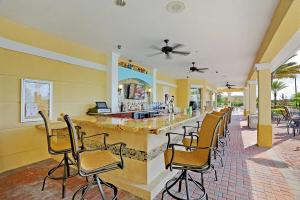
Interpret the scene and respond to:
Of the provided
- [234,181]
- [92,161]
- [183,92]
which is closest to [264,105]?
[234,181]

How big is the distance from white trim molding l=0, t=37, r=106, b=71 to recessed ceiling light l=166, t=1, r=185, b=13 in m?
2.71

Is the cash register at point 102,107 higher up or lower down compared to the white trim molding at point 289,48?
lower down

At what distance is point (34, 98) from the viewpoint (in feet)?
11.8

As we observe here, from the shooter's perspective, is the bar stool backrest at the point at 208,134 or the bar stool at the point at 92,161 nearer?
the bar stool at the point at 92,161

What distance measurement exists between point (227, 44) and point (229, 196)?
3.68 metres

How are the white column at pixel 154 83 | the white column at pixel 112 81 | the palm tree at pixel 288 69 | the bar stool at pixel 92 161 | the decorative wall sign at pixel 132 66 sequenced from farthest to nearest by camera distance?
1. the palm tree at pixel 288 69
2. the white column at pixel 154 83
3. the decorative wall sign at pixel 132 66
4. the white column at pixel 112 81
5. the bar stool at pixel 92 161

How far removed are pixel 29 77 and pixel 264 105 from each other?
19.0ft

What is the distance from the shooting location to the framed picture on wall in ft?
11.2

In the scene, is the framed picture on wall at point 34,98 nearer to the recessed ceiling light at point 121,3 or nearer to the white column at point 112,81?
the white column at point 112,81

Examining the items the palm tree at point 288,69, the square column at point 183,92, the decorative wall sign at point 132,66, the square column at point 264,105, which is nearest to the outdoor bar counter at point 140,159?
the square column at point 264,105

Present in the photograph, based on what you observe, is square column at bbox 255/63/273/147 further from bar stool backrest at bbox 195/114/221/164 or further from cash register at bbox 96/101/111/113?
cash register at bbox 96/101/111/113

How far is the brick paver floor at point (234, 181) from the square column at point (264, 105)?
900 mm

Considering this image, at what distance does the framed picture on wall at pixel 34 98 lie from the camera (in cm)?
342

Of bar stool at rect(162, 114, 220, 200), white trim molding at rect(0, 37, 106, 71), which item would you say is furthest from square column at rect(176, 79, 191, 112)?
bar stool at rect(162, 114, 220, 200)
